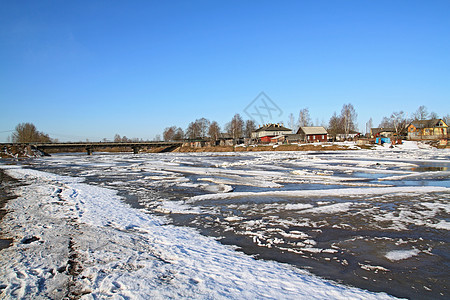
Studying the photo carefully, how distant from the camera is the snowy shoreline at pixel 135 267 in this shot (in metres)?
4.21

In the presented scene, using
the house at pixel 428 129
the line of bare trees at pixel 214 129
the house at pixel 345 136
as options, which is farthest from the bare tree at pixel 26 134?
the house at pixel 428 129

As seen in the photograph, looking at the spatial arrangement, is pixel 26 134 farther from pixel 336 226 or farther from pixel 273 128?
pixel 336 226

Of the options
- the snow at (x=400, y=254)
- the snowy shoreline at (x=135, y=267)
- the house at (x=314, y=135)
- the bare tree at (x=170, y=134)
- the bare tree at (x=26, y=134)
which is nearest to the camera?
the snowy shoreline at (x=135, y=267)

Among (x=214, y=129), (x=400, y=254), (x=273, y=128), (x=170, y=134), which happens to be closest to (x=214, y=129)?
(x=214, y=129)

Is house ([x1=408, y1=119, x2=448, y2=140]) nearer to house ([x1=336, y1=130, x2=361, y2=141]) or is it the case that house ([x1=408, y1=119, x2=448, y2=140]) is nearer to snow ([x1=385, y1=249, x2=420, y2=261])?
house ([x1=336, y1=130, x2=361, y2=141])

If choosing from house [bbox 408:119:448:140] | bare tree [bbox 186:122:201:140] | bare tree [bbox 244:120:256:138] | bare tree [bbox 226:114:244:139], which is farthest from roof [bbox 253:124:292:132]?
house [bbox 408:119:448:140]

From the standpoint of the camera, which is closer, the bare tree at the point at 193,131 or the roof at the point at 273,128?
the roof at the point at 273,128

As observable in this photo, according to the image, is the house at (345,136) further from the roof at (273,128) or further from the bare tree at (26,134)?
the bare tree at (26,134)

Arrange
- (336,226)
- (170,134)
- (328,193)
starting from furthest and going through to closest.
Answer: (170,134), (328,193), (336,226)

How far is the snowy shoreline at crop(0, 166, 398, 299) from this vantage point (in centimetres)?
421

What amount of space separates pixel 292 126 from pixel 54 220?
4835 inches

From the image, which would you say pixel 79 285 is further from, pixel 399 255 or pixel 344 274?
pixel 399 255

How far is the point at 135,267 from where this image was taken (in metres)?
5.10

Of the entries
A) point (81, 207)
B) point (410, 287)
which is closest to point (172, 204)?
point (81, 207)
